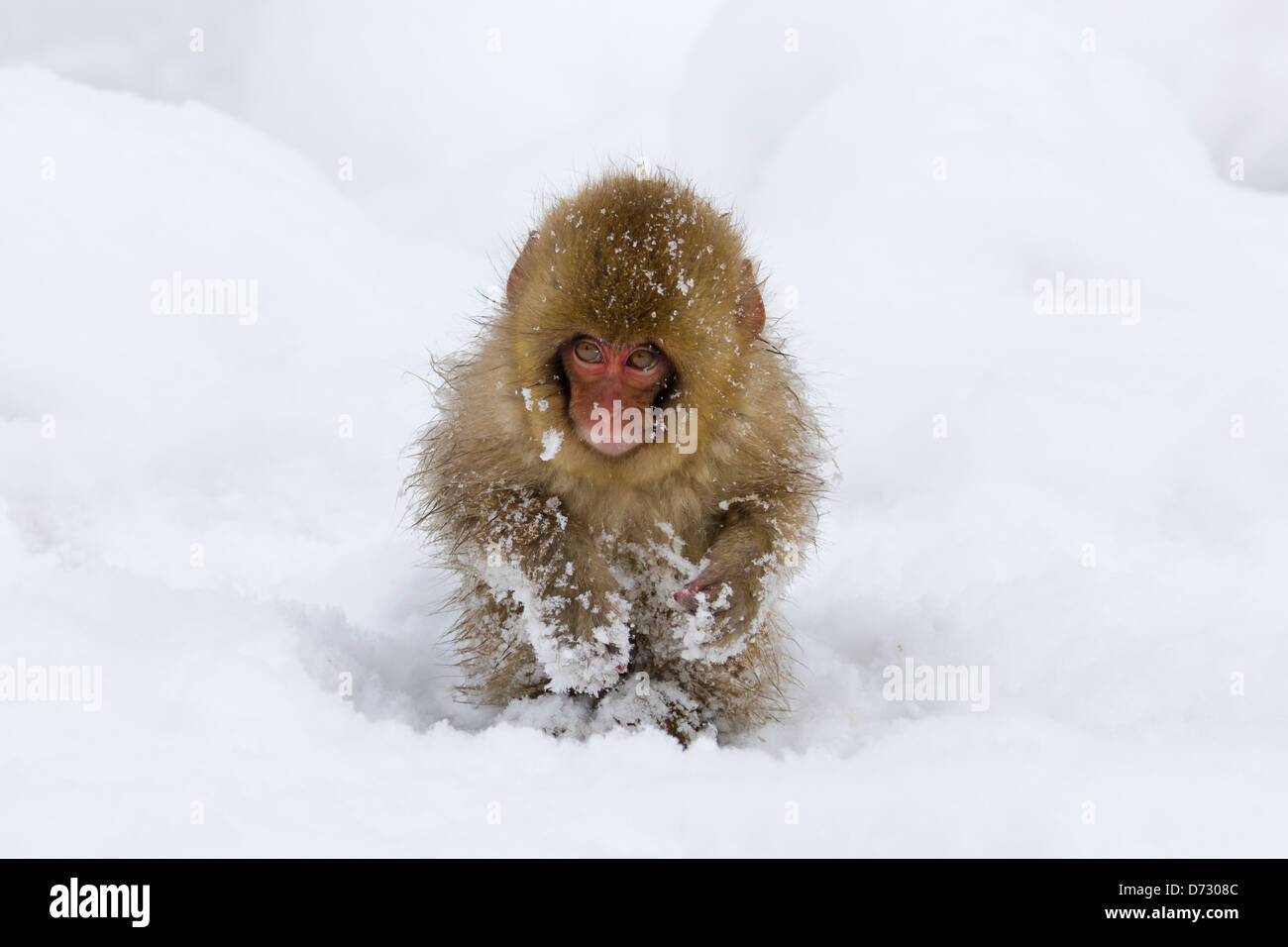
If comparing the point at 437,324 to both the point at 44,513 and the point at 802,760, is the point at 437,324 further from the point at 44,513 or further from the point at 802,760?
the point at 802,760

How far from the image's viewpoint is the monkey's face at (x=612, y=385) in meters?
2.58

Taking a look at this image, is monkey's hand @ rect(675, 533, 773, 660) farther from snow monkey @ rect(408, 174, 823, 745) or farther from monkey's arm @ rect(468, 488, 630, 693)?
monkey's arm @ rect(468, 488, 630, 693)

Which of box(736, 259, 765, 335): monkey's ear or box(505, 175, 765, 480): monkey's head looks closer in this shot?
box(505, 175, 765, 480): monkey's head

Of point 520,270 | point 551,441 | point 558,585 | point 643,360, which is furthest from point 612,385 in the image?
point 558,585

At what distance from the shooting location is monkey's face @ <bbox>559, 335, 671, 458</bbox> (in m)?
2.58

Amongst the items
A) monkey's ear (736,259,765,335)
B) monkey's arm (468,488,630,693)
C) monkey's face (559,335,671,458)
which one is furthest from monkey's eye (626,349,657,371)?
monkey's arm (468,488,630,693)

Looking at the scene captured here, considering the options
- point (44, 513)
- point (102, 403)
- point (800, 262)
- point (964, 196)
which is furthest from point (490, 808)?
point (964, 196)

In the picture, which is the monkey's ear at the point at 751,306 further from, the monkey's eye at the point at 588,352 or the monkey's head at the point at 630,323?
the monkey's eye at the point at 588,352

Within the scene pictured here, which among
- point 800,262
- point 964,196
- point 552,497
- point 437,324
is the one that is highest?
point 964,196

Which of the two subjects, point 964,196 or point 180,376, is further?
point 964,196

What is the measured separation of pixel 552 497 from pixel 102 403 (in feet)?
9.33

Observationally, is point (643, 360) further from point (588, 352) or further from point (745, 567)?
point (745, 567)

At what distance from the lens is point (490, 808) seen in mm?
2016

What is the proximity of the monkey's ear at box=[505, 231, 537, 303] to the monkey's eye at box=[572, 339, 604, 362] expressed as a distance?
29cm
